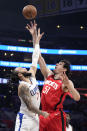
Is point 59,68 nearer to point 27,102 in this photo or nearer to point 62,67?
point 62,67

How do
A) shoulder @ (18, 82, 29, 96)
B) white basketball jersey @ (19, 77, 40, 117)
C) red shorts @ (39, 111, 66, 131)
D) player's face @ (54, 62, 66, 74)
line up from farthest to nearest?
player's face @ (54, 62, 66, 74), red shorts @ (39, 111, 66, 131), white basketball jersey @ (19, 77, 40, 117), shoulder @ (18, 82, 29, 96)

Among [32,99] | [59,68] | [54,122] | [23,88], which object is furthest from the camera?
[59,68]

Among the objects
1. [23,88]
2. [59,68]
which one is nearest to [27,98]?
[23,88]

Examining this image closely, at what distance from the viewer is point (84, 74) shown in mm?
14898

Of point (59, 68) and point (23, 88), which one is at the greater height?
point (59, 68)

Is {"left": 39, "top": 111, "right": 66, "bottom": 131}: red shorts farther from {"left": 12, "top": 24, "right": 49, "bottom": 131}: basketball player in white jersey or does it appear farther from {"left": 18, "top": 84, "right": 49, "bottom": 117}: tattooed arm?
{"left": 18, "top": 84, "right": 49, "bottom": 117}: tattooed arm

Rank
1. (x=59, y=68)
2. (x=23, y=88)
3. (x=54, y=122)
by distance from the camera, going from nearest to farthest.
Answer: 1. (x=23, y=88)
2. (x=54, y=122)
3. (x=59, y=68)

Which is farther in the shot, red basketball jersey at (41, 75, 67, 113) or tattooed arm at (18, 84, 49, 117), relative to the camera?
red basketball jersey at (41, 75, 67, 113)

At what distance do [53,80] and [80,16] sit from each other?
888 cm

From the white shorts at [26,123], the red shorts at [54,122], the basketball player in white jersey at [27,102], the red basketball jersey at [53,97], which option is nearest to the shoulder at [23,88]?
the basketball player in white jersey at [27,102]

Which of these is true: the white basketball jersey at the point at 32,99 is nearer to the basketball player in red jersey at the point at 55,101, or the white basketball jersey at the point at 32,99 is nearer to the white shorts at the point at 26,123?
the white shorts at the point at 26,123

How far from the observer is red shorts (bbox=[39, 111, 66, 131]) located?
456 centimetres

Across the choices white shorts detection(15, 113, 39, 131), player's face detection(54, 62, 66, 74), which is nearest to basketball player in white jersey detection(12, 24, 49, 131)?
white shorts detection(15, 113, 39, 131)

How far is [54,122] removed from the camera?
4574 millimetres
